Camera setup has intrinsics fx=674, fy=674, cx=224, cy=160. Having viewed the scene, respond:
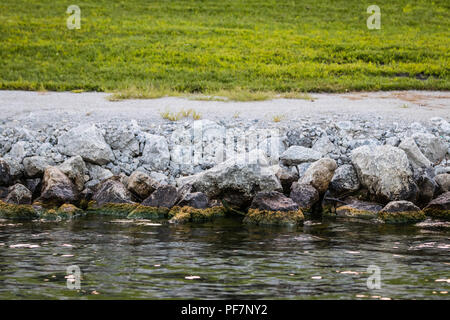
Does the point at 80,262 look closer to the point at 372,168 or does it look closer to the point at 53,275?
the point at 53,275

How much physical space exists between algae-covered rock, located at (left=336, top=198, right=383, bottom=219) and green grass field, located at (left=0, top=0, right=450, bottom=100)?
726cm

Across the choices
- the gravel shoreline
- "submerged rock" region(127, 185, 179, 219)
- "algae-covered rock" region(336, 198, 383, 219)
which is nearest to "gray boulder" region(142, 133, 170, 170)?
the gravel shoreline

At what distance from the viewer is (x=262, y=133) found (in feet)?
52.6

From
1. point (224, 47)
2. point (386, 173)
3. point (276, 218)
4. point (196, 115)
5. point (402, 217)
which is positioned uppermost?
point (224, 47)

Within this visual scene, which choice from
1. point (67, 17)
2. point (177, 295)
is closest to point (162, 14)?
point (67, 17)

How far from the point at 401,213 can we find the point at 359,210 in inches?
36.2

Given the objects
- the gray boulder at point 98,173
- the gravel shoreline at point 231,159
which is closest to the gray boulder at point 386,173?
the gravel shoreline at point 231,159

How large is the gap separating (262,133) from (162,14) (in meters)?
23.0

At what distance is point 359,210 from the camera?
13.4 meters

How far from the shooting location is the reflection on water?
8.05 metres

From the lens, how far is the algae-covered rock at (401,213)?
12.7 metres

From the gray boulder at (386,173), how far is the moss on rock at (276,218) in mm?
2028

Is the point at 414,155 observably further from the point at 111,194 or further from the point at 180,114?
the point at 111,194

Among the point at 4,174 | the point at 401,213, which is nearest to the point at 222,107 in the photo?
the point at 4,174
